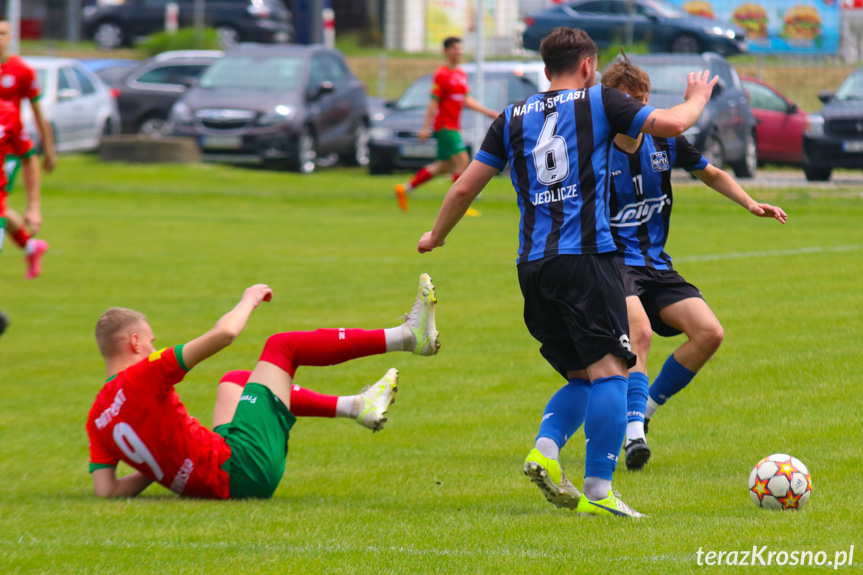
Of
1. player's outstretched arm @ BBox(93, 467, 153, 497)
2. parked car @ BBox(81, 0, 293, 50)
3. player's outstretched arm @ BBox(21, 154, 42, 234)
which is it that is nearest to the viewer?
player's outstretched arm @ BBox(93, 467, 153, 497)

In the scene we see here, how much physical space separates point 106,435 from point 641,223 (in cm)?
267

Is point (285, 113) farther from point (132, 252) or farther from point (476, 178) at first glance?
point (476, 178)

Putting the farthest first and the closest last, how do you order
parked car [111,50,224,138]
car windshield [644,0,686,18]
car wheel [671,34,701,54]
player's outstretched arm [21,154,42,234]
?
1. parked car [111,50,224,138]
2. car windshield [644,0,686,18]
3. car wheel [671,34,701,54]
4. player's outstretched arm [21,154,42,234]

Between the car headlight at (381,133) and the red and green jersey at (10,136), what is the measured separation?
13.5 meters

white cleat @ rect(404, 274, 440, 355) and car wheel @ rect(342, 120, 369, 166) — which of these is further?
car wheel @ rect(342, 120, 369, 166)

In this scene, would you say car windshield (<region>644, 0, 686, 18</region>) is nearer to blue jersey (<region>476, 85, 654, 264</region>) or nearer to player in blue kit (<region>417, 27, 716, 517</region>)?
player in blue kit (<region>417, 27, 716, 517</region>)

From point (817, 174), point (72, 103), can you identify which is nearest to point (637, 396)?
point (817, 174)

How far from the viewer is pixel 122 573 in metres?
3.85

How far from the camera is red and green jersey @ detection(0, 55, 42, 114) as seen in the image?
31.8 ft

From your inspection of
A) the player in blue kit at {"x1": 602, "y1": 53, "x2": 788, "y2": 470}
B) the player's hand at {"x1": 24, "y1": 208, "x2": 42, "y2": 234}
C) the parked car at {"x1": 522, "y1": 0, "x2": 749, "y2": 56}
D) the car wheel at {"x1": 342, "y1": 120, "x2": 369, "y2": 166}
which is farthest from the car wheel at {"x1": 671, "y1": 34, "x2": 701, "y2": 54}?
the player in blue kit at {"x1": 602, "y1": 53, "x2": 788, "y2": 470}

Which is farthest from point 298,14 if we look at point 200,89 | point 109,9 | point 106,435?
point 106,435

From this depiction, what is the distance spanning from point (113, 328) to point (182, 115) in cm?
1691

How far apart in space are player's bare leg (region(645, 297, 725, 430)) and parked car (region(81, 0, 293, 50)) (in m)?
31.2

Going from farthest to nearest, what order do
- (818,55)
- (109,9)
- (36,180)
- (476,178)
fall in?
(109,9), (818,55), (36,180), (476,178)
